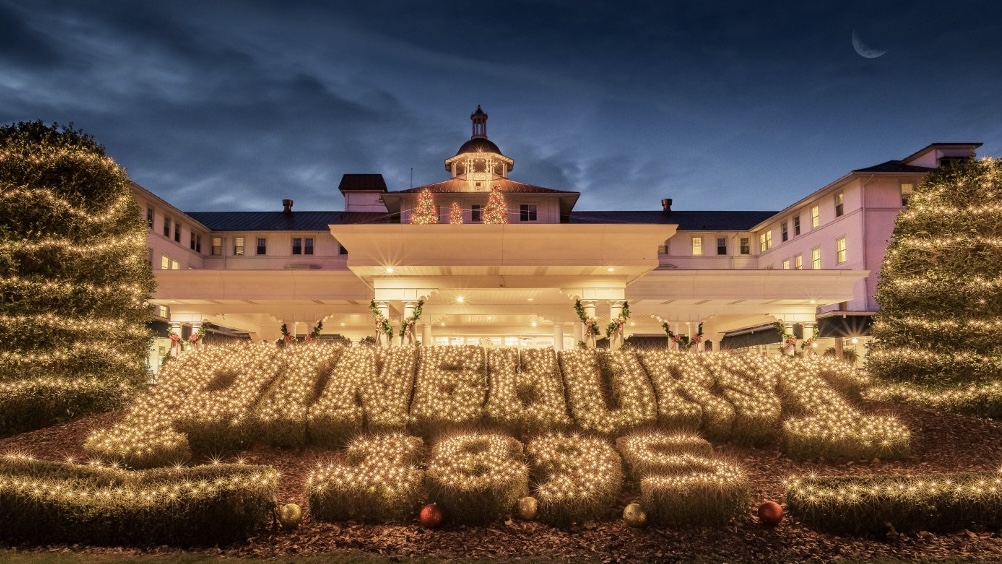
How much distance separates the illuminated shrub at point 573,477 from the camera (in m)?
7.74

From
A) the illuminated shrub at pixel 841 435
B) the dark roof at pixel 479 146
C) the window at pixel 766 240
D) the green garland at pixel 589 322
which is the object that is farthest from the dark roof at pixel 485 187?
the illuminated shrub at pixel 841 435

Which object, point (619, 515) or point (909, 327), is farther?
point (909, 327)

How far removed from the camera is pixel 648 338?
55625mm

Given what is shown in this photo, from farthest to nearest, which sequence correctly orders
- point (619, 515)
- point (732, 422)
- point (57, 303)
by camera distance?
point (57, 303)
point (732, 422)
point (619, 515)

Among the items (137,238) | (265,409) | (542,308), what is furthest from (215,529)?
(542,308)

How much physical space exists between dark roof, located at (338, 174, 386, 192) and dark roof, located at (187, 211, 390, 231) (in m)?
2.98

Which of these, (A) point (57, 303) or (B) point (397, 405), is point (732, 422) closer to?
(B) point (397, 405)

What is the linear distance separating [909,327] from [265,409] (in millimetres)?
12349

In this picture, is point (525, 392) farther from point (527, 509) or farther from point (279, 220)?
point (279, 220)

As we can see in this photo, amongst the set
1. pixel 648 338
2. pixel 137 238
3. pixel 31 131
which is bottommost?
pixel 648 338

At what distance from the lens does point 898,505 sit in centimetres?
755

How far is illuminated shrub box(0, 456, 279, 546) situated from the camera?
724 cm

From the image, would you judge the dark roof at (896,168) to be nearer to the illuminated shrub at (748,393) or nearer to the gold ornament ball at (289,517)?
the illuminated shrub at (748,393)

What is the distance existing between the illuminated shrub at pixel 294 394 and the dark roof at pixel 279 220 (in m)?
41.3
